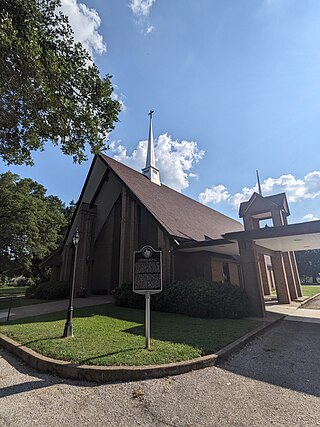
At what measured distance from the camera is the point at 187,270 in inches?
611

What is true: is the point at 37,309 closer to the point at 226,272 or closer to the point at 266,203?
the point at 226,272

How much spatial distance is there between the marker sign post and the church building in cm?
606

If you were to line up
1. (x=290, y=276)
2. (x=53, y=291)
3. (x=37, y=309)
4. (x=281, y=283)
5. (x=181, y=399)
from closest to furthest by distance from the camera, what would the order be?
(x=181, y=399)
(x=37, y=309)
(x=281, y=283)
(x=290, y=276)
(x=53, y=291)

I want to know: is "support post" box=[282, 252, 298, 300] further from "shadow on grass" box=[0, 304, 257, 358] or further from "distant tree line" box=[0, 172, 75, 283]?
"distant tree line" box=[0, 172, 75, 283]

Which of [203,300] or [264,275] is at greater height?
[264,275]

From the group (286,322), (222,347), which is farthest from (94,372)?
(286,322)

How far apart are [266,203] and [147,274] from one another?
1440 cm

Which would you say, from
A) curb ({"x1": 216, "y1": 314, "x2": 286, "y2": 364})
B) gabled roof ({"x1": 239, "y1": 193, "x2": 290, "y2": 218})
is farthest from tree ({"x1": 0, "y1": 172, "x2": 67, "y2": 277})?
curb ({"x1": 216, "y1": 314, "x2": 286, "y2": 364})

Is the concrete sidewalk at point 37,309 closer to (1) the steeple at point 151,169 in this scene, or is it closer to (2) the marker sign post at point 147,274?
(2) the marker sign post at point 147,274

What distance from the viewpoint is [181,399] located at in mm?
3783

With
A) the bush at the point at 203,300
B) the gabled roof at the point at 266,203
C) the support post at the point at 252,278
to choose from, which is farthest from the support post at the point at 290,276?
the bush at the point at 203,300

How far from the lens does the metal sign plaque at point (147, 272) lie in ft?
20.5

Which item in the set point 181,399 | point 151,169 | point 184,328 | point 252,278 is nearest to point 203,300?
point 184,328

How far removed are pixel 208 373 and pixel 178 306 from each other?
248 inches
